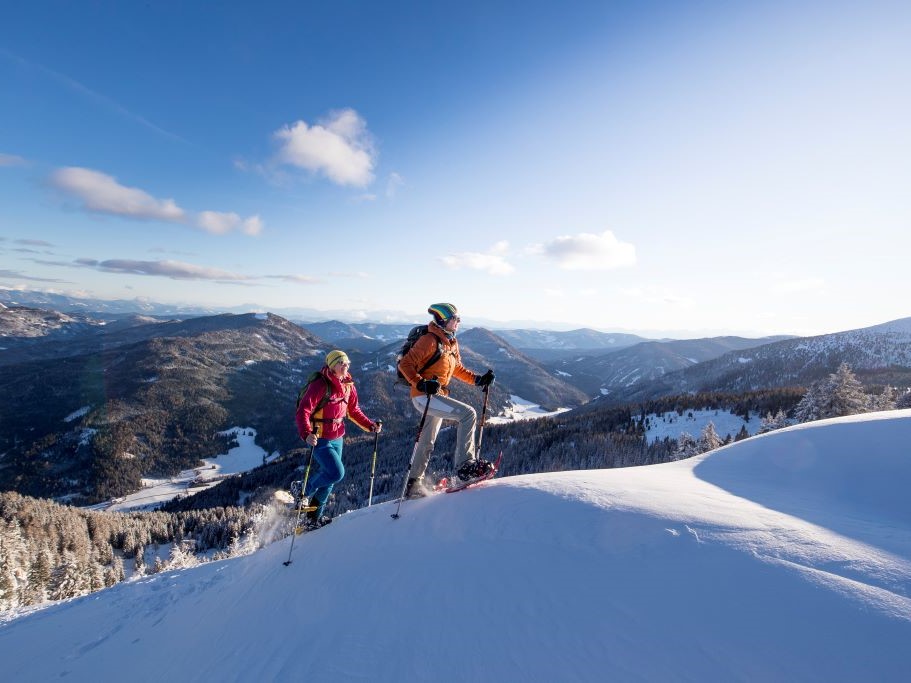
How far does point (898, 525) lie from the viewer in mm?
4699

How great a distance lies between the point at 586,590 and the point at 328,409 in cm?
627

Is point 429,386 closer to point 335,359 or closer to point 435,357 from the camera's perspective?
point 435,357

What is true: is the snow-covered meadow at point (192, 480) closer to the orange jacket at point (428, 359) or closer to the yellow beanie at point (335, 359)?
the yellow beanie at point (335, 359)

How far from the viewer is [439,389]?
313 inches

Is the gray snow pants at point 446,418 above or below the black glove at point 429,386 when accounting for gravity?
below

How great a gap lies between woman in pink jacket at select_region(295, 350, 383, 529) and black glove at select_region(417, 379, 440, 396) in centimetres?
170

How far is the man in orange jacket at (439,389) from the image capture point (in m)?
7.74

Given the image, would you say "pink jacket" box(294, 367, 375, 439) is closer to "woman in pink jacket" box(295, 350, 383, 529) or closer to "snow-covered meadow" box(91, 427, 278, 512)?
"woman in pink jacket" box(295, 350, 383, 529)

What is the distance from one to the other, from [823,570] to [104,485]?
206529 millimetres

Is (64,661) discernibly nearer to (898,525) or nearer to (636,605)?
(636,605)

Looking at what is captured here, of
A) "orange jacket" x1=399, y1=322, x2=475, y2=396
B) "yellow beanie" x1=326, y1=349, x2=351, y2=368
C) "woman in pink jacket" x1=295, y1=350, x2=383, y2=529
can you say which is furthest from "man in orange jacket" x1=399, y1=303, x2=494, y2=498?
"yellow beanie" x1=326, y1=349, x2=351, y2=368

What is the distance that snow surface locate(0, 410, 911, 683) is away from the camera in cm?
297

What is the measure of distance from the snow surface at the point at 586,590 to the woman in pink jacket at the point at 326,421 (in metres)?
0.92

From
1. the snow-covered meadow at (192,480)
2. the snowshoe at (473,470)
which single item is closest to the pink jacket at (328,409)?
the snowshoe at (473,470)
